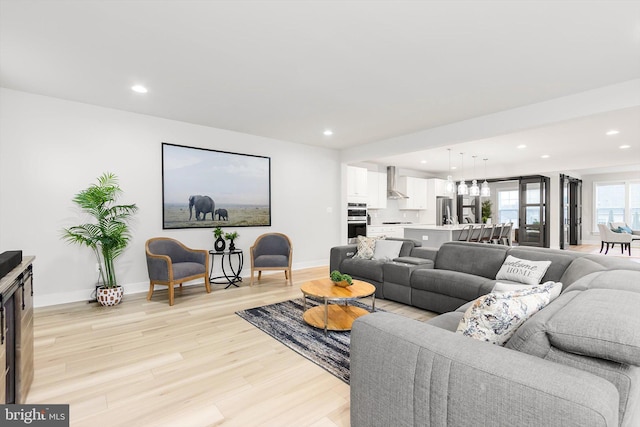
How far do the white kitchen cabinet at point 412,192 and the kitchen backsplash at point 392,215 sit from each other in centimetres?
23

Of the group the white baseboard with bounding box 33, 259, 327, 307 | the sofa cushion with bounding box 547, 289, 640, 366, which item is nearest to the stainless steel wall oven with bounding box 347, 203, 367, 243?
the white baseboard with bounding box 33, 259, 327, 307

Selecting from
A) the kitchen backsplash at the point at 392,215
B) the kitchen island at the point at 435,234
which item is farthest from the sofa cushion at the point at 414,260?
the kitchen backsplash at the point at 392,215

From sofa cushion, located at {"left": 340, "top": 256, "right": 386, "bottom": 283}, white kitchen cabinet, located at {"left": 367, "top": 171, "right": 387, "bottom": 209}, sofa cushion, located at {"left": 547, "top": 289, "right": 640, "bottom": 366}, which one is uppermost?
white kitchen cabinet, located at {"left": 367, "top": 171, "right": 387, "bottom": 209}

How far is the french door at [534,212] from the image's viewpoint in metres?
8.97

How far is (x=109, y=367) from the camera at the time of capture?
237cm

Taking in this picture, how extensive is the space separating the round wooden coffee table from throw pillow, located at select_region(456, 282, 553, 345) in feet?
5.04

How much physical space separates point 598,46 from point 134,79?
4328 mm

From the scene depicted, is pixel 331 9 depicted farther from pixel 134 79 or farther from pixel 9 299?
pixel 9 299

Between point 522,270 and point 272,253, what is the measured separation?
3579 mm

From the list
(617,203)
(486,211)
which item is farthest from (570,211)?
(486,211)

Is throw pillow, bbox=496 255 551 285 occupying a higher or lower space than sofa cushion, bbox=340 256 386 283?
higher

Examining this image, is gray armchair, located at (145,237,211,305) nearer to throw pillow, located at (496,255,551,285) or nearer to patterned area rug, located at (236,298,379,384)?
patterned area rug, located at (236,298,379,384)

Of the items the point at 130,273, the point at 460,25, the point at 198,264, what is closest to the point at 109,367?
the point at 198,264

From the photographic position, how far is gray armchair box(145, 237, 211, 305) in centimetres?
388
